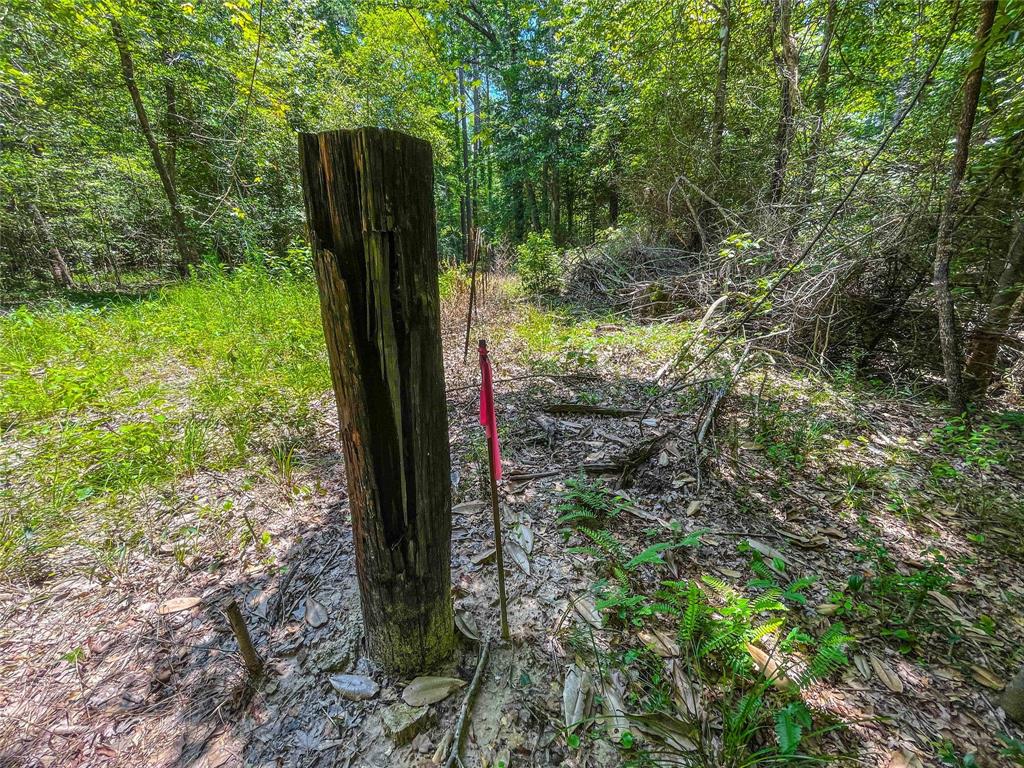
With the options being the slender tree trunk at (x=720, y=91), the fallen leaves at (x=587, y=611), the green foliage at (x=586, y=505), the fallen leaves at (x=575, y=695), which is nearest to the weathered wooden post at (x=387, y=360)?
the fallen leaves at (x=575, y=695)

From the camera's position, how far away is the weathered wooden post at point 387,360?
899 mm

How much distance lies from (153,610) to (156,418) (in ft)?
4.93

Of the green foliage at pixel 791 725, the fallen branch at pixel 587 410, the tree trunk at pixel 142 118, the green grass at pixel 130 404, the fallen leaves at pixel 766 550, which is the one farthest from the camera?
the tree trunk at pixel 142 118

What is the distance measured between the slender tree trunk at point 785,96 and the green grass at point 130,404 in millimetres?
5926

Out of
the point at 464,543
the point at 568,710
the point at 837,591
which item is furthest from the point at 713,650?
the point at 464,543

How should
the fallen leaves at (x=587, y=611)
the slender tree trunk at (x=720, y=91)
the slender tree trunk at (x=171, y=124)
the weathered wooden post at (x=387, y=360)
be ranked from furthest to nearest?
the slender tree trunk at (x=171, y=124) → the slender tree trunk at (x=720, y=91) → the fallen leaves at (x=587, y=611) → the weathered wooden post at (x=387, y=360)

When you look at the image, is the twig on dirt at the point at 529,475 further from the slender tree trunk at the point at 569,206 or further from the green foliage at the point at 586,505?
the slender tree trunk at the point at 569,206

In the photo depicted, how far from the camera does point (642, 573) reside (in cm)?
170

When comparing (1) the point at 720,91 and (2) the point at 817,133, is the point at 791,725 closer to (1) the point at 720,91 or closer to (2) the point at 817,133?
(2) the point at 817,133

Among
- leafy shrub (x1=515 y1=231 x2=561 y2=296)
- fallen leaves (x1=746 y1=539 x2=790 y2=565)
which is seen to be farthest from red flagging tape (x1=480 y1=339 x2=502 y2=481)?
leafy shrub (x1=515 y1=231 x2=561 y2=296)

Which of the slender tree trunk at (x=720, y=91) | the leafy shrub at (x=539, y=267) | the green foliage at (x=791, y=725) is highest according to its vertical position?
the slender tree trunk at (x=720, y=91)

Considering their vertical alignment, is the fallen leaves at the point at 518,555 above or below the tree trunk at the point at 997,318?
below

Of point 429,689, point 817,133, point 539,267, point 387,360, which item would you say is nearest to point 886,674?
point 429,689

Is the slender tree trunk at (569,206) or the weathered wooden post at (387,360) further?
the slender tree trunk at (569,206)
